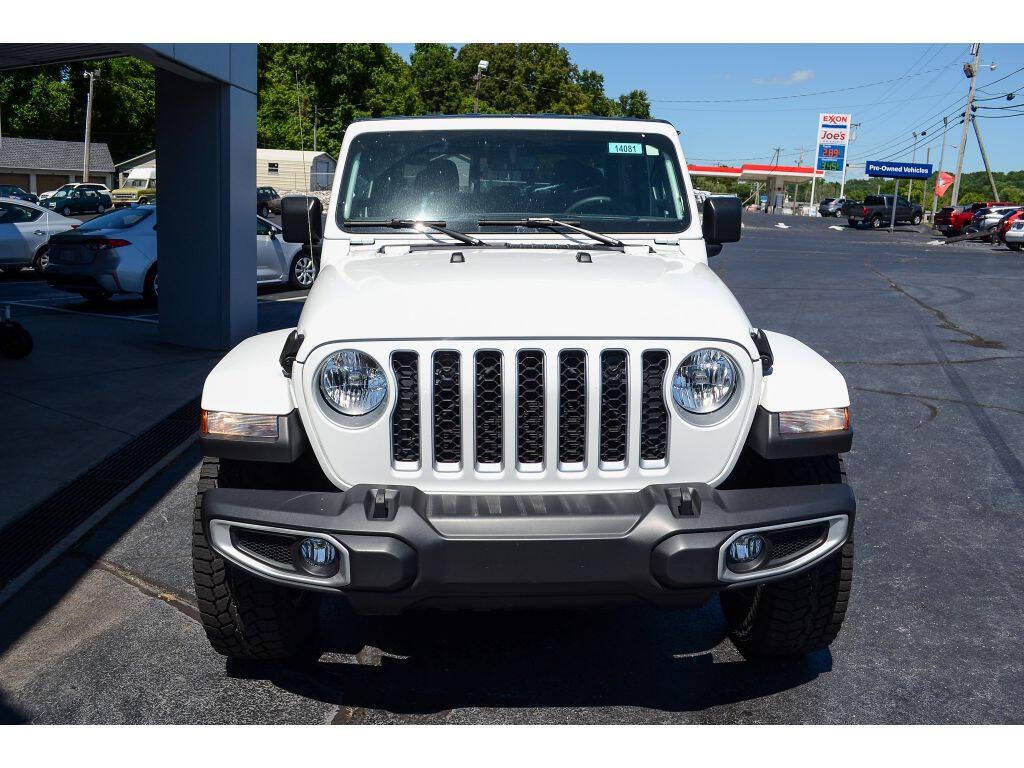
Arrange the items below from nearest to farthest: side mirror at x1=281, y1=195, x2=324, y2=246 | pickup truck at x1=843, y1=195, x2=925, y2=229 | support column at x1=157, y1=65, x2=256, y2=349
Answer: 1. side mirror at x1=281, y1=195, x2=324, y2=246
2. support column at x1=157, y1=65, x2=256, y2=349
3. pickup truck at x1=843, y1=195, x2=925, y2=229

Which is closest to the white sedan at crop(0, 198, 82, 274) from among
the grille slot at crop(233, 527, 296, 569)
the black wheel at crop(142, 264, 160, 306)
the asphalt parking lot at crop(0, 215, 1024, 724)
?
the black wheel at crop(142, 264, 160, 306)

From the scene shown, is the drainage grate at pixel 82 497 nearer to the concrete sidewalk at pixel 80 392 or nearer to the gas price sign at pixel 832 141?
the concrete sidewalk at pixel 80 392

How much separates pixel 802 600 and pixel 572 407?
1129mm

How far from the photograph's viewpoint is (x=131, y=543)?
16.9ft

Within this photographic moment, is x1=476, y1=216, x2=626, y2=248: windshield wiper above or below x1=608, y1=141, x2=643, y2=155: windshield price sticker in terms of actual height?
below

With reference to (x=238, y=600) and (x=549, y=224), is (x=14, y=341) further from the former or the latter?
(x=238, y=600)

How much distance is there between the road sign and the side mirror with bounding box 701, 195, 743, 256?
69.6 meters

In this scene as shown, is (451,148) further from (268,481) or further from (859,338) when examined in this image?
(859,338)

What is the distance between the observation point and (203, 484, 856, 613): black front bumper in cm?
290

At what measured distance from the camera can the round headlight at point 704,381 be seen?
3.14 m

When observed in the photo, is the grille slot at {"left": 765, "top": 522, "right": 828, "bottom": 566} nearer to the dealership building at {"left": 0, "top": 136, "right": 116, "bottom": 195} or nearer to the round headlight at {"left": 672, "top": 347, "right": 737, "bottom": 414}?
the round headlight at {"left": 672, "top": 347, "right": 737, "bottom": 414}

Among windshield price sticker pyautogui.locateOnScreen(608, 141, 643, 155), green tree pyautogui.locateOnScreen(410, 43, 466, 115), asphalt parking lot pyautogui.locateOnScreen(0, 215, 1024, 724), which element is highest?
green tree pyautogui.locateOnScreen(410, 43, 466, 115)
